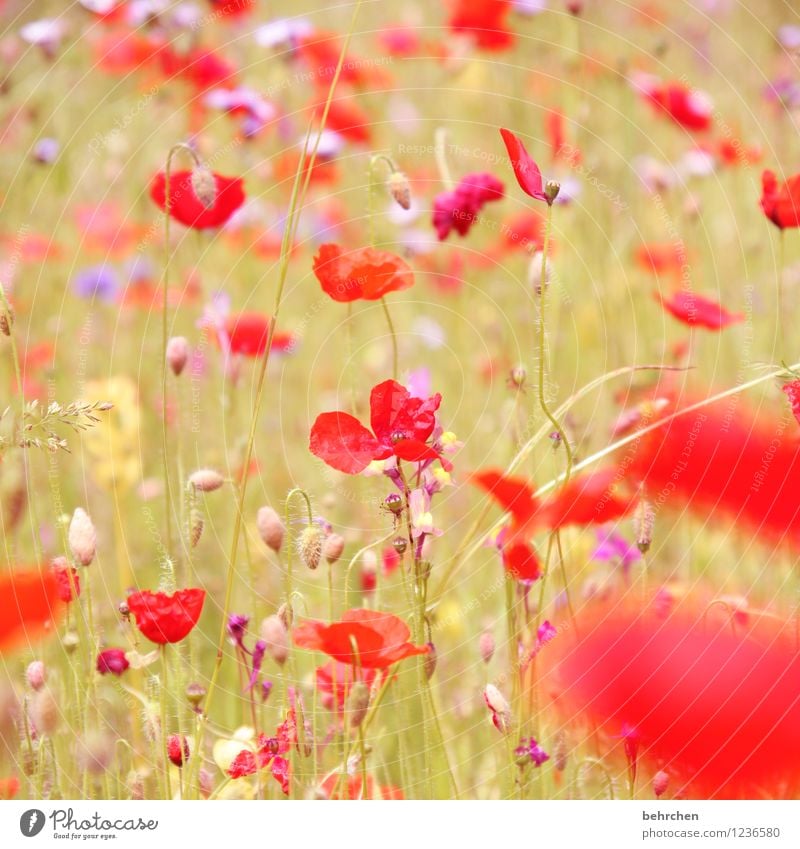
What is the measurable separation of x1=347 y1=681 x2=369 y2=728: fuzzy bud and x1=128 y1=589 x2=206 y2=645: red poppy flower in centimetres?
12

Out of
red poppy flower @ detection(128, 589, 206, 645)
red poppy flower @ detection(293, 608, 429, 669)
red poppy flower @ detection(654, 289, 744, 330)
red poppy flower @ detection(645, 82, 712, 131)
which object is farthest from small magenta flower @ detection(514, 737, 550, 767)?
red poppy flower @ detection(645, 82, 712, 131)

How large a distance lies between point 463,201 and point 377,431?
249mm

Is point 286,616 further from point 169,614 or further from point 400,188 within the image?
point 400,188

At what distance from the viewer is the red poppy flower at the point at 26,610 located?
0.89 meters

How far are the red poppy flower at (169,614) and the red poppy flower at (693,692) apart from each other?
32 centimetres

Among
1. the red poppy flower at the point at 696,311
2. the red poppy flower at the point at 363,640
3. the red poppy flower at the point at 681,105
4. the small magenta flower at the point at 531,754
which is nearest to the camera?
the red poppy flower at the point at 363,640

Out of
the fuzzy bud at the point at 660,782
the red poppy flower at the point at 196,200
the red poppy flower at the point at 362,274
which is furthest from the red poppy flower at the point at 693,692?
the red poppy flower at the point at 196,200

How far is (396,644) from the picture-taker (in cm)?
71

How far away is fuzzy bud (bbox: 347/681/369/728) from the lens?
75 cm

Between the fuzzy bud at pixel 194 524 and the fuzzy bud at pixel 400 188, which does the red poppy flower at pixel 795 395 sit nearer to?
the fuzzy bud at pixel 400 188

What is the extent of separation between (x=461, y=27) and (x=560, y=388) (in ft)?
1.39

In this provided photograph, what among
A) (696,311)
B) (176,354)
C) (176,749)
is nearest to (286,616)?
(176,749)

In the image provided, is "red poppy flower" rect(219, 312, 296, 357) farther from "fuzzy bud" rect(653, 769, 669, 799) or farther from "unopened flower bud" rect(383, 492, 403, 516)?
"fuzzy bud" rect(653, 769, 669, 799)
